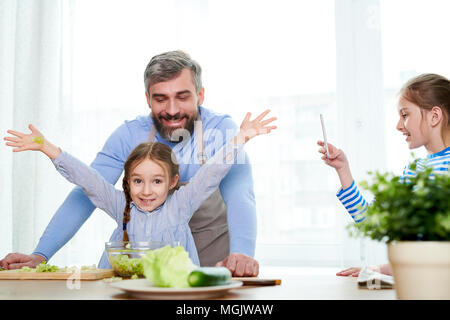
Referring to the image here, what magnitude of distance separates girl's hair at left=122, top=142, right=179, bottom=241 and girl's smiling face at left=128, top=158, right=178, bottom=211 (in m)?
0.01

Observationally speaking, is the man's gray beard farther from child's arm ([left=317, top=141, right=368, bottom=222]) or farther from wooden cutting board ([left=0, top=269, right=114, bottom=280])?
wooden cutting board ([left=0, top=269, right=114, bottom=280])

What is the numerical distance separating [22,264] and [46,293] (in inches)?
21.0

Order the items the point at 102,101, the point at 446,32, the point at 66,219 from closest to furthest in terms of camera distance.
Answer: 1. the point at 66,219
2. the point at 446,32
3. the point at 102,101

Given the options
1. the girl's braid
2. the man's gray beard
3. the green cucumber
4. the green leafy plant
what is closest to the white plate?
the green cucumber

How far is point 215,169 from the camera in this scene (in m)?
1.36

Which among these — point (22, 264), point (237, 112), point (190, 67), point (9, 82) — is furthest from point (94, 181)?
point (9, 82)

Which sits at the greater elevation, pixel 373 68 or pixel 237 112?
pixel 373 68

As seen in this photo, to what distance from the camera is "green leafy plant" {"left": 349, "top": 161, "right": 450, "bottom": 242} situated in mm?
570

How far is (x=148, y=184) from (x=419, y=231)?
3.23 ft

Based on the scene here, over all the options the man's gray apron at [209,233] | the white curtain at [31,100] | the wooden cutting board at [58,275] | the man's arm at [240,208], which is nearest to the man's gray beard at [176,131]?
the man's gray apron at [209,233]

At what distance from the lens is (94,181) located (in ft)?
4.60

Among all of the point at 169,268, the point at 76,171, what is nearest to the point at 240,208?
the point at 76,171

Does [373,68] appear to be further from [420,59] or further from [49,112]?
[49,112]

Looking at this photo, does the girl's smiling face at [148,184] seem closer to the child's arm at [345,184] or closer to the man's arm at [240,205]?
the man's arm at [240,205]
